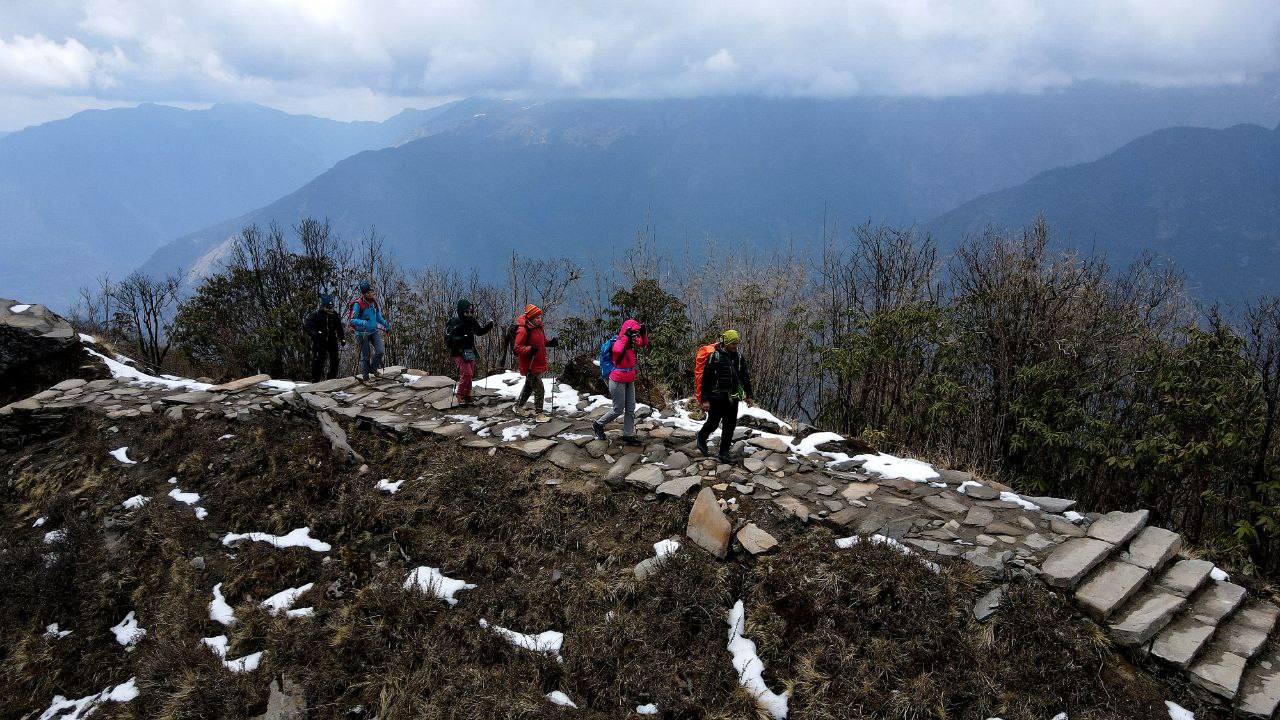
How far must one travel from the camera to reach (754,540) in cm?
680

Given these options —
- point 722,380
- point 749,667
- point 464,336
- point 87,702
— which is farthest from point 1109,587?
point 87,702

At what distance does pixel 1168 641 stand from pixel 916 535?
220cm

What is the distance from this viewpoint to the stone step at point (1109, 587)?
557cm

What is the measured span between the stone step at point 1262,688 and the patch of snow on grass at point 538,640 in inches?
232

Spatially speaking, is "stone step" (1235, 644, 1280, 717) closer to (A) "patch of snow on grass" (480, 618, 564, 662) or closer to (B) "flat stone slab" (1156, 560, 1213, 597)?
(B) "flat stone slab" (1156, 560, 1213, 597)

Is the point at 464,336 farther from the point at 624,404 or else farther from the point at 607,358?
the point at 624,404

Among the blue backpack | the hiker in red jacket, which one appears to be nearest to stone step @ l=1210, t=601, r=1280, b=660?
the blue backpack

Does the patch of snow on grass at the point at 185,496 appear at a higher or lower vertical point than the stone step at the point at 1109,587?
lower

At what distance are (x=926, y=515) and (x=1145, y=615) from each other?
6.96ft

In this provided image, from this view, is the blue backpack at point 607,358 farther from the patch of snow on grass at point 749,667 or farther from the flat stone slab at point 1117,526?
the flat stone slab at point 1117,526

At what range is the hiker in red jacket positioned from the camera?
31.9 ft

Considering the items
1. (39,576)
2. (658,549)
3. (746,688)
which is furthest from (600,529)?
(39,576)

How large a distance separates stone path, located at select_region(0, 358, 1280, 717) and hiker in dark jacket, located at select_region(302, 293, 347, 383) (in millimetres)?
1281

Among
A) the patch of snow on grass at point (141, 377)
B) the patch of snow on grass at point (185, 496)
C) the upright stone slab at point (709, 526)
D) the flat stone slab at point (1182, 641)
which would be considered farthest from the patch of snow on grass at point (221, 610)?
the flat stone slab at point (1182, 641)
